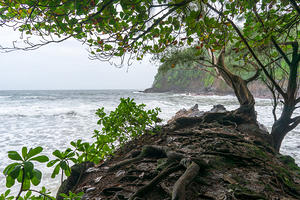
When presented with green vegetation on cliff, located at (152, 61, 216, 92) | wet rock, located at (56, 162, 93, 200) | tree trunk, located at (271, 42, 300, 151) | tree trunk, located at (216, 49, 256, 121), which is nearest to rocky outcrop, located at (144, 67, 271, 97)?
green vegetation on cliff, located at (152, 61, 216, 92)

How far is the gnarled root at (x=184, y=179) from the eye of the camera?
5.31 ft

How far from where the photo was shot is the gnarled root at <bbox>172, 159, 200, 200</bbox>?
1.62m

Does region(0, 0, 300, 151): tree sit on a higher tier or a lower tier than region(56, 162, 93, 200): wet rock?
higher

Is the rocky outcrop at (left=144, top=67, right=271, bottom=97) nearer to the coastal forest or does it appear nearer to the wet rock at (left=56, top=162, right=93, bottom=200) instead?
the coastal forest

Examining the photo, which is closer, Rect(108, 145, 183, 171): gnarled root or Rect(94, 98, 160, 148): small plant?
Rect(108, 145, 183, 171): gnarled root

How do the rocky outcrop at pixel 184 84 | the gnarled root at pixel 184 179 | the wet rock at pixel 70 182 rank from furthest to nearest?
1. the rocky outcrop at pixel 184 84
2. the wet rock at pixel 70 182
3. the gnarled root at pixel 184 179

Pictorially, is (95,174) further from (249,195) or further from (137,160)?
(249,195)

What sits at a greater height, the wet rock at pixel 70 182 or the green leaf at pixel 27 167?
the green leaf at pixel 27 167

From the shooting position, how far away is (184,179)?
1.83 metres

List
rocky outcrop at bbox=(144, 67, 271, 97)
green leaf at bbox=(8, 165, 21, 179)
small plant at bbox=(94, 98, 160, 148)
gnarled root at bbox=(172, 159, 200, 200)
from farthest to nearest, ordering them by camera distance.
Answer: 1. rocky outcrop at bbox=(144, 67, 271, 97)
2. small plant at bbox=(94, 98, 160, 148)
3. gnarled root at bbox=(172, 159, 200, 200)
4. green leaf at bbox=(8, 165, 21, 179)

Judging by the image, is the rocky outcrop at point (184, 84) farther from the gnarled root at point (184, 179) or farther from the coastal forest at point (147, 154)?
the gnarled root at point (184, 179)

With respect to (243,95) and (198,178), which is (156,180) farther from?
(243,95)

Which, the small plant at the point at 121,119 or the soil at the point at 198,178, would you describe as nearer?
the soil at the point at 198,178

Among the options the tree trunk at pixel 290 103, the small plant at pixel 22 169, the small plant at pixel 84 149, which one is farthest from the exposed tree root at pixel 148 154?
the tree trunk at pixel 290 103
